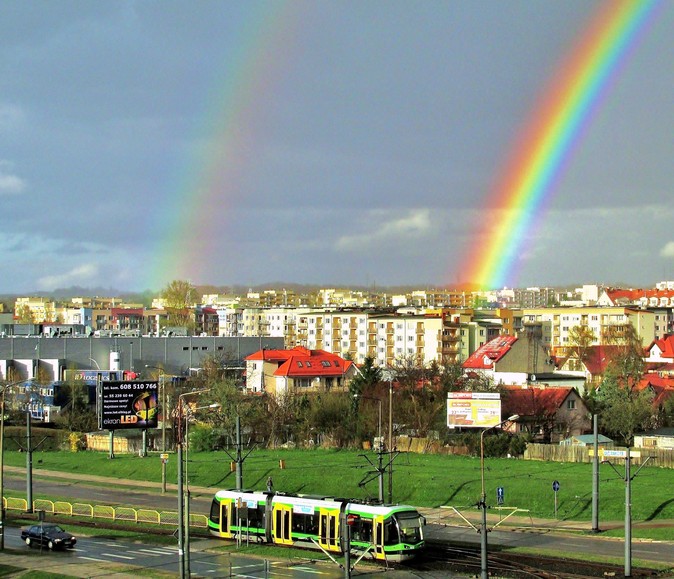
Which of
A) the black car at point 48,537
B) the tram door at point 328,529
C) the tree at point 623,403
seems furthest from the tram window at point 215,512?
the tree at point 623,403

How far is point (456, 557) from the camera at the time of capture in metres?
41.7

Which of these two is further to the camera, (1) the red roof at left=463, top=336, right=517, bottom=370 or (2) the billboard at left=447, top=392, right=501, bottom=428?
(1) the red roof at left=463, top=336, right=517, bottom=370

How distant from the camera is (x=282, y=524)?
44.4 meters

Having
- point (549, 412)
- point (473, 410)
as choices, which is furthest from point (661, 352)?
point (473, 410)

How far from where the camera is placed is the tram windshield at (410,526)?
40.2 metres

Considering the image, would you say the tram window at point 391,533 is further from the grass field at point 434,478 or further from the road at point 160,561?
the grass field at point 434,478

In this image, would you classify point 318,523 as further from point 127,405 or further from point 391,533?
point 127,405

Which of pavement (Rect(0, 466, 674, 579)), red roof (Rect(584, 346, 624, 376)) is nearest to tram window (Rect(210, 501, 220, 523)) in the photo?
pavement (Rect(0, 466, 674, 579))

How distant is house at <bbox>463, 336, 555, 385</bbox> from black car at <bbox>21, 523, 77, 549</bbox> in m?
73.1

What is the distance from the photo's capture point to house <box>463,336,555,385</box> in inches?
4638

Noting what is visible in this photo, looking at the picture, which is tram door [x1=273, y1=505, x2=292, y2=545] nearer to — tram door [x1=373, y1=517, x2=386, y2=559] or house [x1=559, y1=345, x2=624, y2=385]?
tram door [x1=373, y1=517, x2=386, y2=559]

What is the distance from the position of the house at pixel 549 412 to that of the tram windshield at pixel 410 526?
1802 inches

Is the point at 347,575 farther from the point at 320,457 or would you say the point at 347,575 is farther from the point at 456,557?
the point at 320,457

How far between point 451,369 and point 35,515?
51815 millimetres
